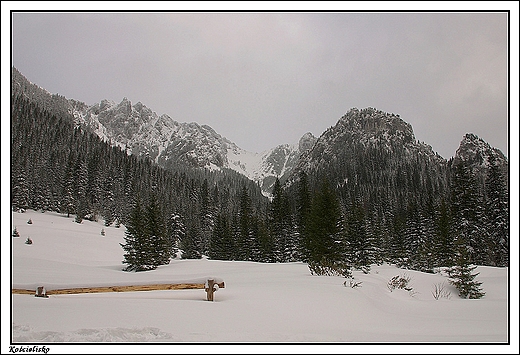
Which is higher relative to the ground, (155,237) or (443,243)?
(155,237)

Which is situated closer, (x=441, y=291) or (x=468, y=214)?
(x=441, y=291)

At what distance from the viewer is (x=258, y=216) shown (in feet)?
213

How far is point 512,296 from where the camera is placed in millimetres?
9219

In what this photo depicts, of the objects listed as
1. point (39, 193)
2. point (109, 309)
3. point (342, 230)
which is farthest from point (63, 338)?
point (39, 193)

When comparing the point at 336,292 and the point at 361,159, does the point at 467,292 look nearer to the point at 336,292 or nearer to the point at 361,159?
the point at 336,292

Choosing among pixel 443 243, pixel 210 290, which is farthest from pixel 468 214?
pixel 210 290

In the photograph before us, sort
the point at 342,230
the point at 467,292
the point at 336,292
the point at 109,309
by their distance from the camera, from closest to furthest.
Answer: the point at 109,309 → the point at 336,292 → the point at 467,292 → the point at 342,230

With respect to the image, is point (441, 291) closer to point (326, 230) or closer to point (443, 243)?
point (326, 230)

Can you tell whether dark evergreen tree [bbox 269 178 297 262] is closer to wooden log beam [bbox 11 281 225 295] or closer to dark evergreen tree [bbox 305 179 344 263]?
dark evergreen tree [bbox 305 179 344 263]

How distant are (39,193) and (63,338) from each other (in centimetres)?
6248

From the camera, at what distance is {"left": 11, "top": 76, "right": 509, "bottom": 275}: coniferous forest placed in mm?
27453

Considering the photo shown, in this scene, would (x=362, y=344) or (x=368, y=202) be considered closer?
(x=362, y=344)

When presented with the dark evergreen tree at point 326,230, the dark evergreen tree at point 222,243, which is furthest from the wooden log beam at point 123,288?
the dark evergreen tree at point 222,243

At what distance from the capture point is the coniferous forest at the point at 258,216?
27.5 metres
